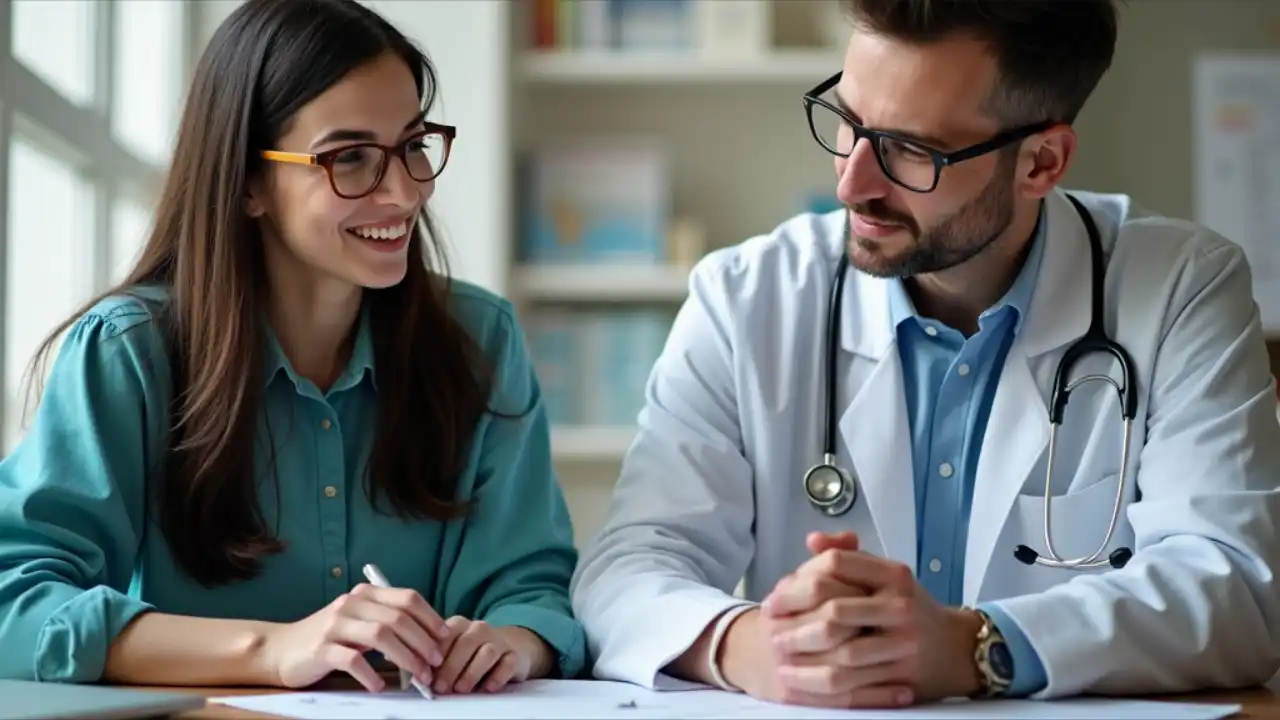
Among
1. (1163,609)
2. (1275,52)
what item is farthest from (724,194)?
(1163,609)

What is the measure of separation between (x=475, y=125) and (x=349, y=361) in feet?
5.46

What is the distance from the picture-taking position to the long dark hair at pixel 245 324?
5.16 ft

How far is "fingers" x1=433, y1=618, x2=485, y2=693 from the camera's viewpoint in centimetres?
134

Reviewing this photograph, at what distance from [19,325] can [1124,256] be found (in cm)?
174

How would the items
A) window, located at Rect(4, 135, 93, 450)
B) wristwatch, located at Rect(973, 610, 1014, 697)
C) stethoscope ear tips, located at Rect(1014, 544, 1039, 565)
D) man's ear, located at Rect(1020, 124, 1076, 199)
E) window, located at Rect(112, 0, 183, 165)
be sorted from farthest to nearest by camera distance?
window, located at Rect(112, 0, 183, 165)
window, located at Rect(4, 135, 93, 450)
man's ear, located at Rect(1020, 124, 1076, 199)
stethoscope ear tips, located at Rect(1014, 544, 1039, 565)
wristwatch, located at Rect(973, 610, 1014, 697)

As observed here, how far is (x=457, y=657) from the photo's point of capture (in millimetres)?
1348

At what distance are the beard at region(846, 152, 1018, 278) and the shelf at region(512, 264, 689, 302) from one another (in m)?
1.66

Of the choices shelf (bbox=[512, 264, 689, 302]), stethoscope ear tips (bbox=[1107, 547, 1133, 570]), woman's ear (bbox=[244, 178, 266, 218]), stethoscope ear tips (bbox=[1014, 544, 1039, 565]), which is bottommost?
stethoscope ear tips (bbox=[1014, 544, 1039, 565])

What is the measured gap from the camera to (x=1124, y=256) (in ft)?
5.65

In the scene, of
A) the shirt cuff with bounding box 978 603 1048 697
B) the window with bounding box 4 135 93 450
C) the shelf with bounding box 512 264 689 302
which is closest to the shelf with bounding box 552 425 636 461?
the shelf with bounding box 512 264 689 302

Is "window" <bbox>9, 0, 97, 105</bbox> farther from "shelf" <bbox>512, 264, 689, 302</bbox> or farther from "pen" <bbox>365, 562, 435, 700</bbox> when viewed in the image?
"pen" <bbox>365, 562, 435, 700</bbox>

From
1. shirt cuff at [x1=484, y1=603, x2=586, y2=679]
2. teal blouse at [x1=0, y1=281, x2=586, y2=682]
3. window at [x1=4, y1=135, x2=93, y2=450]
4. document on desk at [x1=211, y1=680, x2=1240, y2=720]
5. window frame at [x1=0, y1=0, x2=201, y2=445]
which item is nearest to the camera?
document on desk at [x1=211, y1=680, x2=1240, y2=720]

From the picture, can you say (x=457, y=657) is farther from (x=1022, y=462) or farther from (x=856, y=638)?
(x=1022, y=462)

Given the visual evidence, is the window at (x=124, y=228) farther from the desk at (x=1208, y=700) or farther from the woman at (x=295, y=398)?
the desk at (x=1208, y=700)
